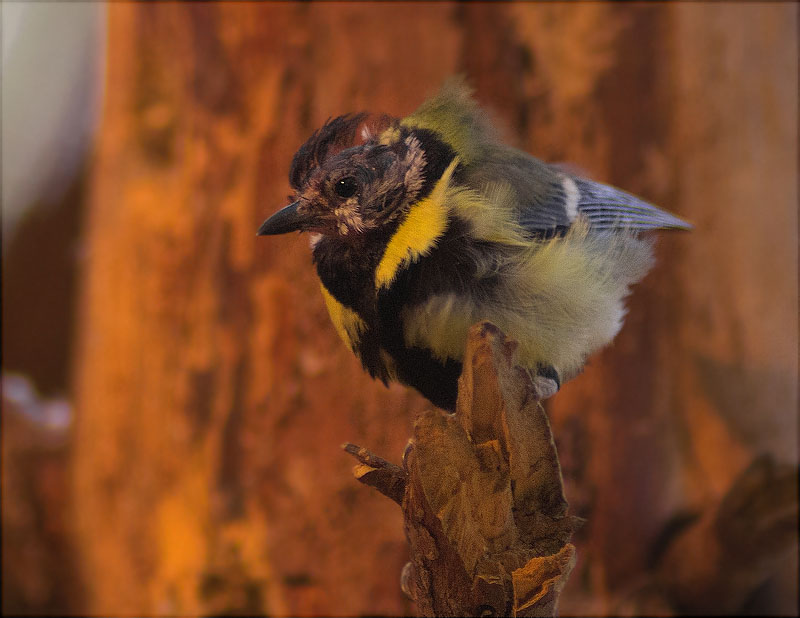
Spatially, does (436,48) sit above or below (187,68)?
above

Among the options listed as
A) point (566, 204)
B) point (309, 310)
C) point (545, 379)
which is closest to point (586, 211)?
point (566, 204)

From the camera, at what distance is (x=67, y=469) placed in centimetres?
202

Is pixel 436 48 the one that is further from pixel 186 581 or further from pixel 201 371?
pixel 186 581

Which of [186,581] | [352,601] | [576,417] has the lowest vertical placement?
[186,581]

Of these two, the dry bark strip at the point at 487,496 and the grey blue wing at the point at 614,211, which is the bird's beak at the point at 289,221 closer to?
the dry bark strip at the point at 487,496

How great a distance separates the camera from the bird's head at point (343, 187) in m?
0.80

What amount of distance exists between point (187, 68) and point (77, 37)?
1.12 feet

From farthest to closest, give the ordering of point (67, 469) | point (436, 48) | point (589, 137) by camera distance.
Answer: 1. point (67, 469)
2. point (589, 137)
3. point (436, 48)

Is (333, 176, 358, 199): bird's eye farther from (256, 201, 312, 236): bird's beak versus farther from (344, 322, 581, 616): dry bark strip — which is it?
(344, 322, 581, 616): dry bark strip

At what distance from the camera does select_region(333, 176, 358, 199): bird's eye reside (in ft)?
2.63

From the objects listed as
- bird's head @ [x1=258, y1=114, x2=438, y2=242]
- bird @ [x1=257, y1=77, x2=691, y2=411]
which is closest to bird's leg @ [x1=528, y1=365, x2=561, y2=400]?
bird @ [x1=257, y1=77, x2=691, y2=411]

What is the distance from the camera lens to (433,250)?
0.79 m

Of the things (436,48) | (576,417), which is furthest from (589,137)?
(576,417)

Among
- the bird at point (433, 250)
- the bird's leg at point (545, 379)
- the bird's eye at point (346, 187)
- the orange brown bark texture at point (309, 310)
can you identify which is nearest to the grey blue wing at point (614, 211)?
the bird at point (433, 250)
